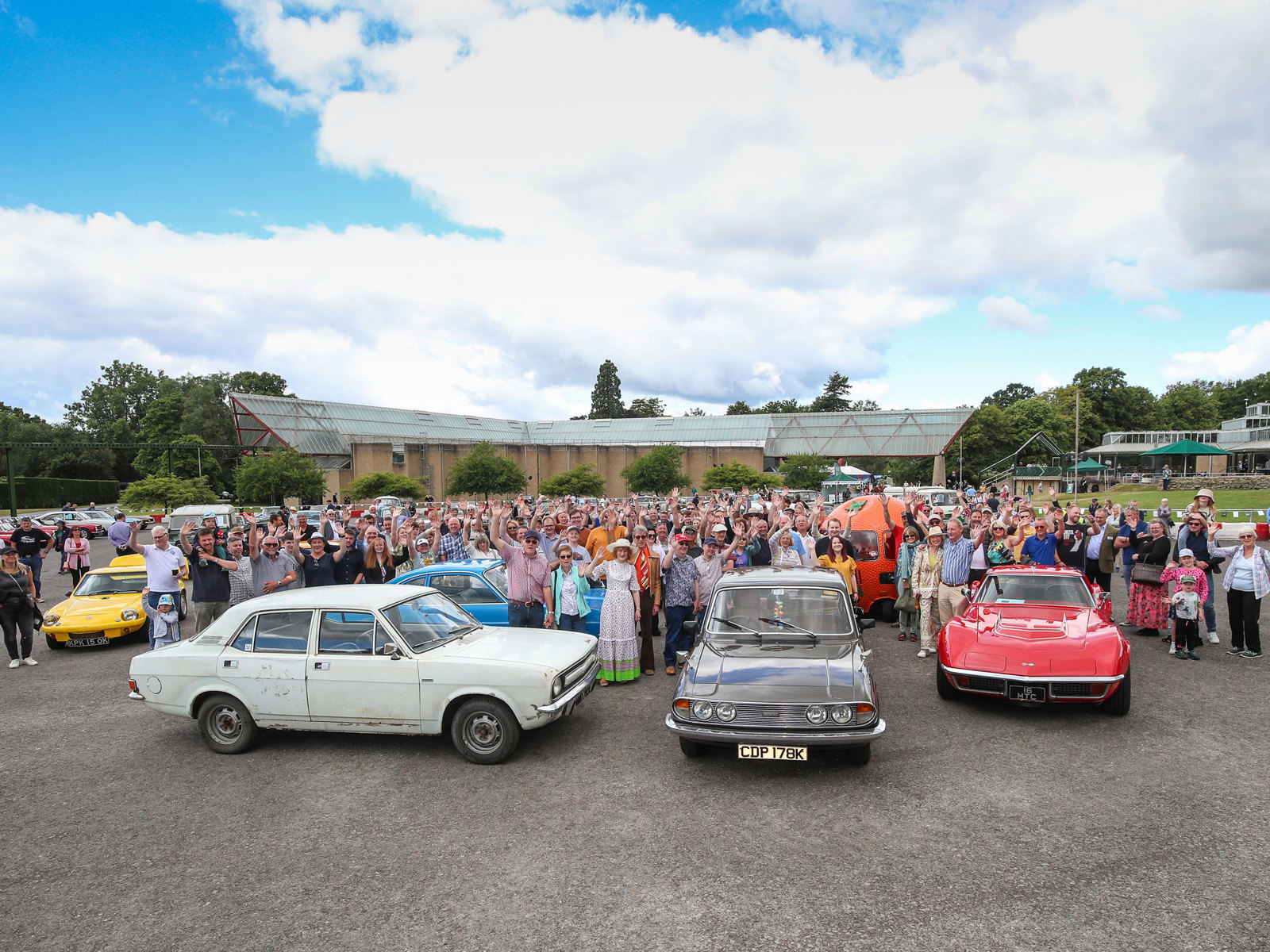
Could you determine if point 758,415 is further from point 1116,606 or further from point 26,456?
point 26,456

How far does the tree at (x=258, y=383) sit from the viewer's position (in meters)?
88.8

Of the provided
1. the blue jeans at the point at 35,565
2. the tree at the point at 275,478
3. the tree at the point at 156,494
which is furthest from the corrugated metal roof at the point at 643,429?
the blue jeans at the point at 35,565

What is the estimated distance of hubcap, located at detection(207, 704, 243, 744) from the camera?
20.2 ft

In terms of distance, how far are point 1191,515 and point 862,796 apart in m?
6.92

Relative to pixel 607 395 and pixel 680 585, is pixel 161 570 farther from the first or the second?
pixel 607 395

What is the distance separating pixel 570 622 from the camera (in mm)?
7934

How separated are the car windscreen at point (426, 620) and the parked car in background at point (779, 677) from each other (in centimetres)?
220

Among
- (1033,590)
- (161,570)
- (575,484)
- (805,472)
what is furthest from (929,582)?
(805,472)

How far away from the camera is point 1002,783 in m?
5.15

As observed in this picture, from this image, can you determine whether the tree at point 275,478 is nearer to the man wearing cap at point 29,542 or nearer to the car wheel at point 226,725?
the man wearing cap at point 29,542

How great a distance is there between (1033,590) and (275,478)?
41678 millimetres

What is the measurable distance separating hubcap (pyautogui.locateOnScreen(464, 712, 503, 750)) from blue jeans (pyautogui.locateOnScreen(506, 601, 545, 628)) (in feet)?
7.17

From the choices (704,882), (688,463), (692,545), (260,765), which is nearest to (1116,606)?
(692,545)

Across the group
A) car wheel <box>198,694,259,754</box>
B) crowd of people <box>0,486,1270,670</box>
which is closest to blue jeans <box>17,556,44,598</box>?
crowd of people <box>0,486,1270,670</box>
